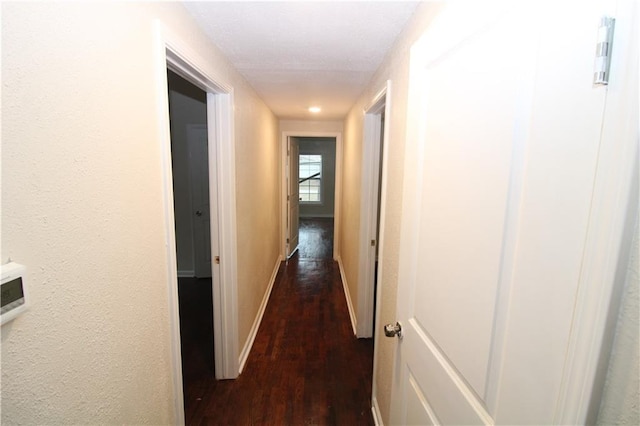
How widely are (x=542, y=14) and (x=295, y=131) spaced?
4164 millimetres

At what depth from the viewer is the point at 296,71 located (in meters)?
2.03

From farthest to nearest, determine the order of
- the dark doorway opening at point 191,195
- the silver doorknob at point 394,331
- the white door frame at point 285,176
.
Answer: the white door frame at point 285,176, the dark doorway opening at point 191,195, the silver doorknob at point 394,331

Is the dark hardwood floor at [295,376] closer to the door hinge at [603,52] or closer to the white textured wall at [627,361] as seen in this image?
the white textured wall at [627,361]

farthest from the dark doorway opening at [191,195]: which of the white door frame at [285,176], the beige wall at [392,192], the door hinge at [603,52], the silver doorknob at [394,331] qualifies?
the door hinge at [603,52]

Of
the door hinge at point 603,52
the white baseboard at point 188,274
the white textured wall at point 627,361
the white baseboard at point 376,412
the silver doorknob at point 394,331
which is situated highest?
the door hinge at point 603,52

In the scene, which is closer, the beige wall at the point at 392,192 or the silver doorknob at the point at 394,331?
the silver doorknob at the point at 394,331

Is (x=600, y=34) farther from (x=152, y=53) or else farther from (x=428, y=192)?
(x=152, y=53)

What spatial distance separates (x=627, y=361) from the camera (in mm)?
416

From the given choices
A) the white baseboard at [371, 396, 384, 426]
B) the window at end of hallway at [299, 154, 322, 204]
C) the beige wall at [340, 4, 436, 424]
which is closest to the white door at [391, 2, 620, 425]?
the beige wall at [340, 4, 436, 424]

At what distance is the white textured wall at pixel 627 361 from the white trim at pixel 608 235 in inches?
0.4

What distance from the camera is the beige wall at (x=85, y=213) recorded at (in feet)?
1.80

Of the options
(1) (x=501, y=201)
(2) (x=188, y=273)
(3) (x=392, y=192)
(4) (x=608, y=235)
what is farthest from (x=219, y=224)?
(2) (x=188, y=273)

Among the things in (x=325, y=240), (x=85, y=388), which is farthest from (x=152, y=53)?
Answer: (x=325, y=240)

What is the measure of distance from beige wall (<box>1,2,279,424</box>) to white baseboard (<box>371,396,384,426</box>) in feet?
3.94
